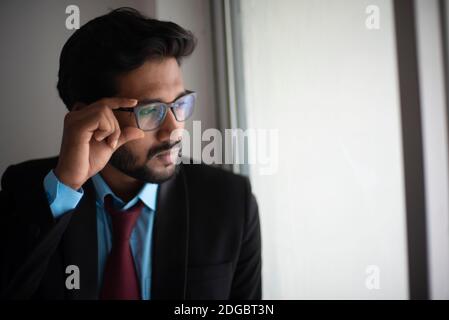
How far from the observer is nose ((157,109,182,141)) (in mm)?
681

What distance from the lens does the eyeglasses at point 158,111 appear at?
25.2 inches

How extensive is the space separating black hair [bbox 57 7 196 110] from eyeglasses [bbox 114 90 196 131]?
0.27 feet

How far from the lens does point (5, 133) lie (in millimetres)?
753

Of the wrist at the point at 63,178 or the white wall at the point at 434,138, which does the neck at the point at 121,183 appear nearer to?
the wrist at the point at 63,178

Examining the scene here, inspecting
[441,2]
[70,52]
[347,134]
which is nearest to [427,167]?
[347,134]

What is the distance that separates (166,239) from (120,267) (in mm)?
111

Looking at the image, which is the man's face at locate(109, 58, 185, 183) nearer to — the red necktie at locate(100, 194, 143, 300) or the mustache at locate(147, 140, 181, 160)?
the mustache at locate(147, 140, 181, 160)

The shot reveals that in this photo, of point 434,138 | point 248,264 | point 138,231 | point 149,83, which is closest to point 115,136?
point 149,83

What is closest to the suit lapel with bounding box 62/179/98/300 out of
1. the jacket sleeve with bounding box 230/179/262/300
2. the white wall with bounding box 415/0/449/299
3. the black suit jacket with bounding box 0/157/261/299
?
the black suit jacket with bounding box 0/157/261/299

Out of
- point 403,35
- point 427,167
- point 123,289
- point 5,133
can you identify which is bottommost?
point 123,289

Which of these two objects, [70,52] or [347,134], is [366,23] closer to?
[347,134]

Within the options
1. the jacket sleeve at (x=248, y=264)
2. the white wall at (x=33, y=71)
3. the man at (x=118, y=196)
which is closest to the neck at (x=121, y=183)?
the man at (x=118, y=196)

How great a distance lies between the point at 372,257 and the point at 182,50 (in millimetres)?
616

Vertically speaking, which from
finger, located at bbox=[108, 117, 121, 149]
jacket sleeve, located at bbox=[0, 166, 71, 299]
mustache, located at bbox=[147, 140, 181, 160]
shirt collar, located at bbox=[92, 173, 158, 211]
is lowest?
jacket sleeve, located at bbox=[0, 166, 71, 299]
